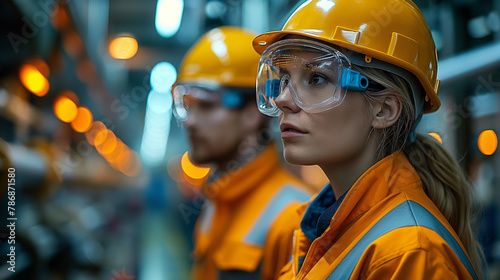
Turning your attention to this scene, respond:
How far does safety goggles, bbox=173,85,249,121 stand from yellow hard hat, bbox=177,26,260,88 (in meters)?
0.04

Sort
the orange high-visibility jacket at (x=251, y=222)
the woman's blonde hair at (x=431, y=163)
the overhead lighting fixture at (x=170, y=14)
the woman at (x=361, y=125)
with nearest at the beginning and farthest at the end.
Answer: the woman at (x=361, y=125) < the woman's blonde hair at (x=431, y=163) < the orange high-visibility jacket at (x=251, y=222) < the overhead lighting fixture at (x=170, y=14)

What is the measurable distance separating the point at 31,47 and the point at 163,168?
1563 cm

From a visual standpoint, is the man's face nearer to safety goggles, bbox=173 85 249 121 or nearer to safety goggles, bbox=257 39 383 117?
safety goggles, bbox=173 85 249 121

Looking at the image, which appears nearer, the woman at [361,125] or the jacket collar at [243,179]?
the woman at [361,125]

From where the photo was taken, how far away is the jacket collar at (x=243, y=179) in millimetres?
2402

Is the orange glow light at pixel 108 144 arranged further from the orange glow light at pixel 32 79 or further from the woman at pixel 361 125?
the woman at pixel 361 125

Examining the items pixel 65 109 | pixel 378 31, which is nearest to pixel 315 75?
pixel 378 31

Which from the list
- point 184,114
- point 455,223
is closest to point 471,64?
point 455,223

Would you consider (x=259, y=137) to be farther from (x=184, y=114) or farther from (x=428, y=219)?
(x=428, y=219)

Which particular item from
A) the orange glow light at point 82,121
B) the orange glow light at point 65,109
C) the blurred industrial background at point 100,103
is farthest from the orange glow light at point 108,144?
the orange glow light at point 65,109

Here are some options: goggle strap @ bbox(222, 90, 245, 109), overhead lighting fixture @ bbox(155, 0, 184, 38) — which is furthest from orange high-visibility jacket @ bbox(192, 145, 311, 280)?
overhead lighting fixture @ bbox(155, 0, 184, 38)

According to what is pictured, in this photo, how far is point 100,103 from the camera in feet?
27.9

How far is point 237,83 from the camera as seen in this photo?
103 inches

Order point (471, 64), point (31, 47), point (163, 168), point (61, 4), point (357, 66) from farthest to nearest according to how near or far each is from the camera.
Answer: point (163, 168), point (61, 4), point (31, 47), point (471, 64), point (357, 66)
